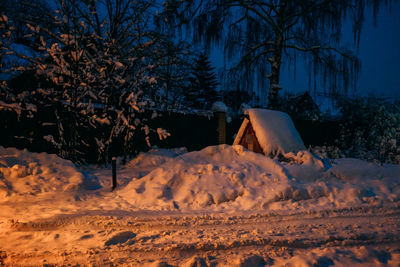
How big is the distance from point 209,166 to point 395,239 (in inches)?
134

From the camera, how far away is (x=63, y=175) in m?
6.26

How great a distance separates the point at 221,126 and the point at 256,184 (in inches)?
281

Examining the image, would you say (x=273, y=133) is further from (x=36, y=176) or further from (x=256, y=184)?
(x=36, y=176)

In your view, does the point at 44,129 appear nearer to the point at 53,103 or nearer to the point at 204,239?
the point at 53,103

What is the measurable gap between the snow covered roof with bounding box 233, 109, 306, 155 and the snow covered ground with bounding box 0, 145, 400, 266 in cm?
97

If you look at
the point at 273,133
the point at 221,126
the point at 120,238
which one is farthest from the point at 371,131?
the point at 120,238

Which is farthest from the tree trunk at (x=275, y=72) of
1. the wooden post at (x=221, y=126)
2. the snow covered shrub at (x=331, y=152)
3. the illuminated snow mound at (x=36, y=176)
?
the illuminated snow mound at (x=36, y=176)

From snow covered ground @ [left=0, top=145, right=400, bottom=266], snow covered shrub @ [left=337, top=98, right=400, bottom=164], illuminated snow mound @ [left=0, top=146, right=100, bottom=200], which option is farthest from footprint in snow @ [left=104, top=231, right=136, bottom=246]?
snow covered shrub @ [left=337, top=98, right=400, bottom=164]

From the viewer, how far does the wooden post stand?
12.4m

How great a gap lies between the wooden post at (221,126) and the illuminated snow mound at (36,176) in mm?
6877

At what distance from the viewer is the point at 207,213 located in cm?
438

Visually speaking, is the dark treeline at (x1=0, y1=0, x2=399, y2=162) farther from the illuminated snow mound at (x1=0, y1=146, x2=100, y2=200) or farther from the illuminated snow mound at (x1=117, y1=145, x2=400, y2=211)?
the illuminated snow mound at (x1=117, y1=145, x2=400, y2=211)

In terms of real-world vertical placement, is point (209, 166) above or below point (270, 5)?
below

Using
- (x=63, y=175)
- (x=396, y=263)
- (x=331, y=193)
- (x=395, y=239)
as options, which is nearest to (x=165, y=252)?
(x=396, y=263)
